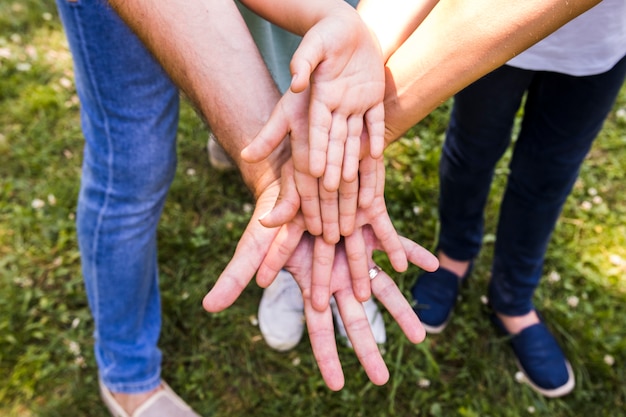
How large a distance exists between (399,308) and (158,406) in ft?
3.13

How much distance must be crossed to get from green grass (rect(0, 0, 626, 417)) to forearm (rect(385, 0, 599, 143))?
3.32 feet

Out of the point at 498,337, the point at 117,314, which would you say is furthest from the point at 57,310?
the point at 498,337

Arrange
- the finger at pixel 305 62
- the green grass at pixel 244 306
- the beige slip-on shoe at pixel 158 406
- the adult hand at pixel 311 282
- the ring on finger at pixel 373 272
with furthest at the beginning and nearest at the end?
the green grass at pixel 244 306
the beige slip-on shoe at pixel 158 406
the ring on finger at pixel 373 272
the adult hand at pixel 311 282
the finger at pixel 305 62

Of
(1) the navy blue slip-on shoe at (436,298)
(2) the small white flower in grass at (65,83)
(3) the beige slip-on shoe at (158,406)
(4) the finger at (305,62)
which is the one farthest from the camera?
(2) the small white flower in grass at (65,83)

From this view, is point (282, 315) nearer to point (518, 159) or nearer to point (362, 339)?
point (362, 339)

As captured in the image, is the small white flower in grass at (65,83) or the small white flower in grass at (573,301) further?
the small white flower in grass at (65,83)

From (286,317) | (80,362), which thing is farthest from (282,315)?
(80,362)

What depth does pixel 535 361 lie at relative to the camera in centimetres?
201

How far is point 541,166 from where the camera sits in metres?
1.69

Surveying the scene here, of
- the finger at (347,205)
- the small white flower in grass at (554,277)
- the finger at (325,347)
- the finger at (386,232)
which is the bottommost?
the small white flower in grass at (554,277)

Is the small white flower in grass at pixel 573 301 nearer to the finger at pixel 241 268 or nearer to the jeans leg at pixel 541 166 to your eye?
the jeans leg at pixel 541 166

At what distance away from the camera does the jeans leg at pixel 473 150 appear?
5.18ft

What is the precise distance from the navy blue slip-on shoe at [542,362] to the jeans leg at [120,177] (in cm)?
124

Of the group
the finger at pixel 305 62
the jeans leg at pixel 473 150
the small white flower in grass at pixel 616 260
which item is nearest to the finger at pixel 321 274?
the finger at pixel 305 62
